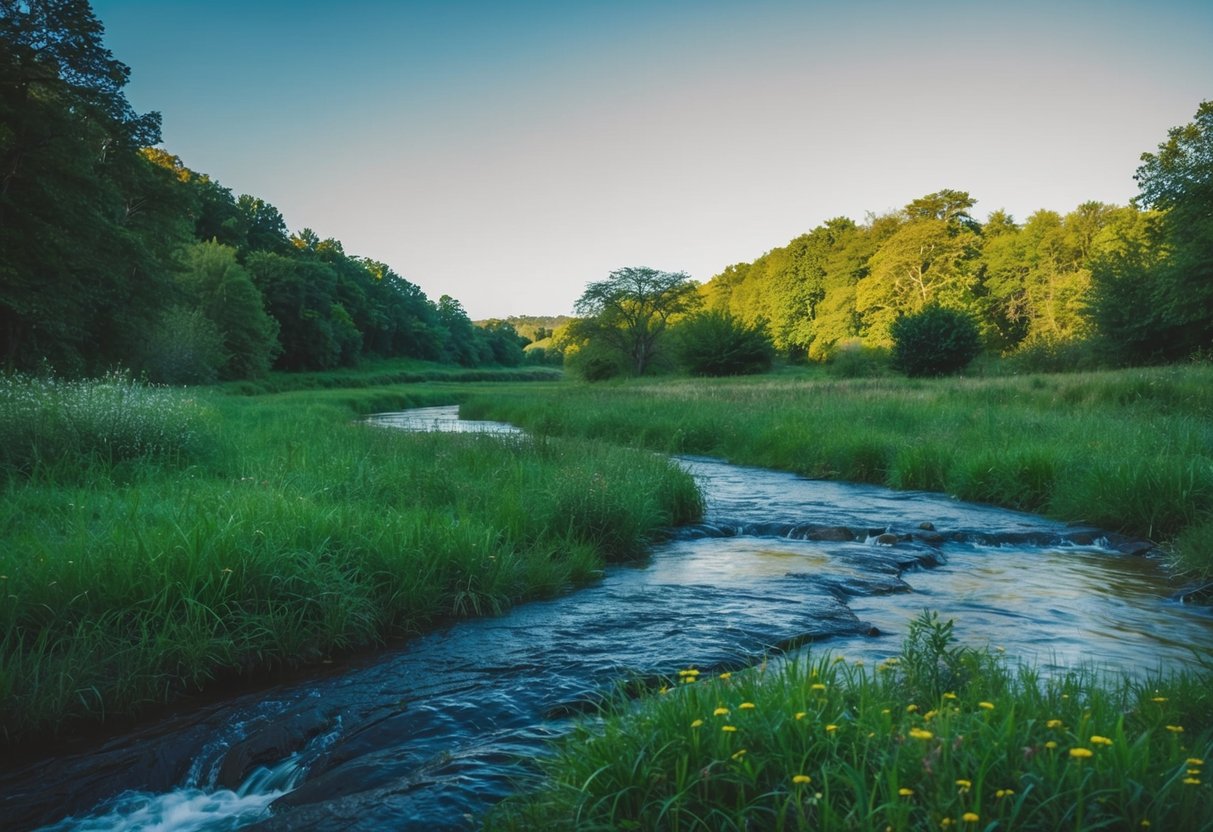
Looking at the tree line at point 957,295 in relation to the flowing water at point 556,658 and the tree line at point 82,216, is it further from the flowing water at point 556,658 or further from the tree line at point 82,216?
the tree line at point 82,216

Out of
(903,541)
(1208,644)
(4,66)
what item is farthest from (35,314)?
(1208,644)

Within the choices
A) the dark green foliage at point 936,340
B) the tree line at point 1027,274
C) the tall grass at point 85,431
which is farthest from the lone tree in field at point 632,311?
the tall grass at point 85,431

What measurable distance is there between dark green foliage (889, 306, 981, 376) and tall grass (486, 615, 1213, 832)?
36160 mm

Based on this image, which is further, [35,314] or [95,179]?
[95,179]

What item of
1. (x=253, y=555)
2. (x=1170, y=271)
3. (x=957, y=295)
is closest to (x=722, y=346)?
(x=957, y=295)

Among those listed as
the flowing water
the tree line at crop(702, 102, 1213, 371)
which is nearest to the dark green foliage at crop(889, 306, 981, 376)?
the tree line at crop(702, 102, 1213, 371)

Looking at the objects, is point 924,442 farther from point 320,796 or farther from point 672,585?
point 320,796

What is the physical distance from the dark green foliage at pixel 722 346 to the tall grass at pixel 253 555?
3798 centimetres

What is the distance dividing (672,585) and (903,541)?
3.62 meters

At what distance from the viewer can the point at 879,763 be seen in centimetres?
284

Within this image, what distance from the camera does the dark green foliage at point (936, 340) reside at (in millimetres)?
36781

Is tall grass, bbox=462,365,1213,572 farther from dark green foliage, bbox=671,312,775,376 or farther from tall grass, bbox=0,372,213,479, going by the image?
dark green foliage, bbox=671,312,775,376

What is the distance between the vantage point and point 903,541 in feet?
30.7

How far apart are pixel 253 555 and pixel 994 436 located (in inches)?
537
